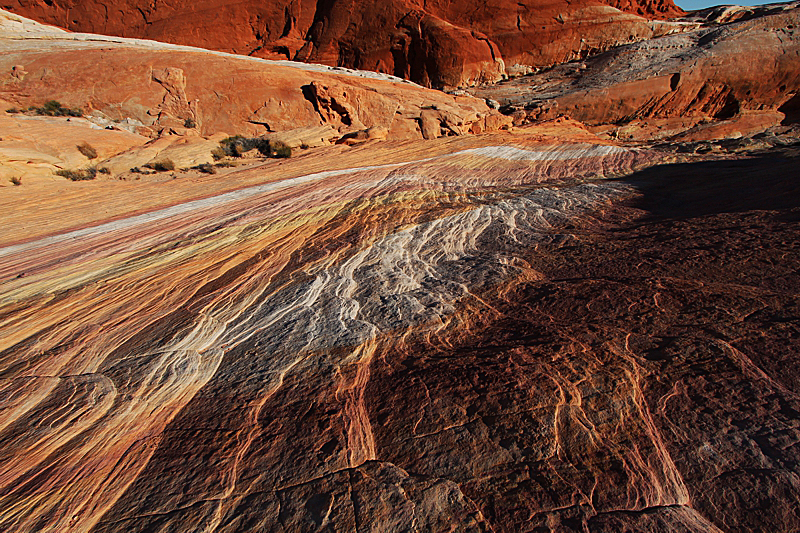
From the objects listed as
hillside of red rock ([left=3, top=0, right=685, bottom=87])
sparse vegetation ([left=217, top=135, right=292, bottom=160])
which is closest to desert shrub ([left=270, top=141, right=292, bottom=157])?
sparse vegetation ([left=217, top=135, right=292, bottom=160])

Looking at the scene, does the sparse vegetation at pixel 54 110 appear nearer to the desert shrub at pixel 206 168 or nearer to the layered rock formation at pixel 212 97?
the layered rock formation at pixel 212 97

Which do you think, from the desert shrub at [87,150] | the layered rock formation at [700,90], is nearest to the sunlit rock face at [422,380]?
the desert shrub at [87,150]

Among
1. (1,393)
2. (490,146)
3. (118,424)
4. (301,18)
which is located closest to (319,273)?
(118,424)

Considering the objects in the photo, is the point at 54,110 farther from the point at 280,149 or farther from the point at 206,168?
the point at 280,149

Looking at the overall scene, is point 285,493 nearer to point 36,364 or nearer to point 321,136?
point 36,364

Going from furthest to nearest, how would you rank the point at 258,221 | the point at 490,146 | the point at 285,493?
the point at 490,146 → the point at 258,221 → the point at 285,493

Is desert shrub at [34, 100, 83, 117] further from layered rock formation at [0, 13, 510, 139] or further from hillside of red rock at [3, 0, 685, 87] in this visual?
hillside of red rock at [3, 0, 685, 87]

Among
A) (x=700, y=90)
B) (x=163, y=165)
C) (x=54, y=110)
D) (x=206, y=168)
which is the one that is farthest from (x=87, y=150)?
(x=700, y=90)
